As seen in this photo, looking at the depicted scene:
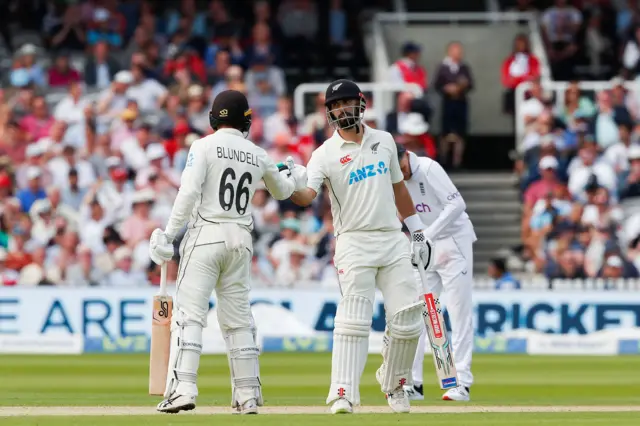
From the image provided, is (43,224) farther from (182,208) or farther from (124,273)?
(182,208)

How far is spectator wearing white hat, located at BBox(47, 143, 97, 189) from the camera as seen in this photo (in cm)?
1773

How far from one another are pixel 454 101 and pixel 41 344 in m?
6.72

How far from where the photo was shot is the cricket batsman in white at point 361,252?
8.78m

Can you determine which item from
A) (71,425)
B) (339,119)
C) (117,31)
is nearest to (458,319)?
(339,119)

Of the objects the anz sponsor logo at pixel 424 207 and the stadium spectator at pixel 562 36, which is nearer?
the anz sponsor logo at pixel 424 207

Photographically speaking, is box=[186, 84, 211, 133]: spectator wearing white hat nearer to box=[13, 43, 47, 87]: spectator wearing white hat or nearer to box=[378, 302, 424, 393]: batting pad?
box=[13, 43, 47, 87]: spectator wearing white hat

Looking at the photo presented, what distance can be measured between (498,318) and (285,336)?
88.5 inches

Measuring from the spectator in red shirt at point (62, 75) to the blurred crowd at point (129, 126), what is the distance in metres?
0.02

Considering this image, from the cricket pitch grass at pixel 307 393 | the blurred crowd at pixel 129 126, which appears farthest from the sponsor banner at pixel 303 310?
the cricket pitch grass at pixel 307 393

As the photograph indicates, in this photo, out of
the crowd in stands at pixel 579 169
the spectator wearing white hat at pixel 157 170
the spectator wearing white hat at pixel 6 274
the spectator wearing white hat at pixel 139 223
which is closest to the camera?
the spectator wearing white hat at pixel 6 274

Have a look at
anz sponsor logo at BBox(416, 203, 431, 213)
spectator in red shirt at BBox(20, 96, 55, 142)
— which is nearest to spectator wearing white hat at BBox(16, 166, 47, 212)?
spectator in red shirt at BBox(20, 96, 55, 142)

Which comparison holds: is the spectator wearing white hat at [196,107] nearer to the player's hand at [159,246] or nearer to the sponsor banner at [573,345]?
the sponsor banner at [573,345]

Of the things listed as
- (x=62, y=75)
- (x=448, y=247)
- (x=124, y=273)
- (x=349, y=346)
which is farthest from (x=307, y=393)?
(x=62, y=75)

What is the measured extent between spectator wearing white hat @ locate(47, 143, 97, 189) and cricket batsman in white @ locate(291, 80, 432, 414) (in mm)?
9164
